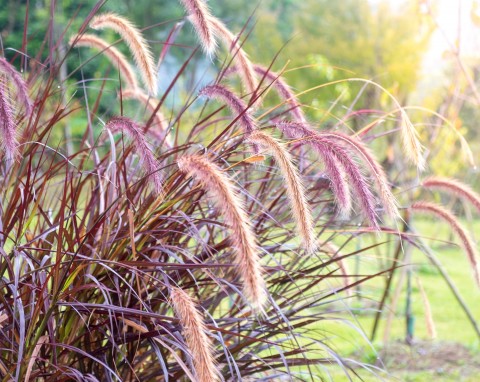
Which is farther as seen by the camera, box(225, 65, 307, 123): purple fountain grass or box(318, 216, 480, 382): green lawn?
box(318, 216, 480, 382): green lawn


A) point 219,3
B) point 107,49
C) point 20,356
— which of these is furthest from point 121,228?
point 219,3

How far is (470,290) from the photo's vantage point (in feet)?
32.4

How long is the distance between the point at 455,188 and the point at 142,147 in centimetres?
127

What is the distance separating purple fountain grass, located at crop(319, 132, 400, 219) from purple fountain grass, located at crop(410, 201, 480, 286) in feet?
1.25

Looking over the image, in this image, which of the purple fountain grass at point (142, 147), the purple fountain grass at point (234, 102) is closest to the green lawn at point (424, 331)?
the purple fountain grass at point (234, 102)

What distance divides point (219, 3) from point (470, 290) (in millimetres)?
19153

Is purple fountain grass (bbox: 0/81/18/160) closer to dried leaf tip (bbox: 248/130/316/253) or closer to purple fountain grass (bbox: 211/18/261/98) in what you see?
dried leaf tip (bbox: 248/130/316/253)

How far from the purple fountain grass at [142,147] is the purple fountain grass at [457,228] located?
1.06m

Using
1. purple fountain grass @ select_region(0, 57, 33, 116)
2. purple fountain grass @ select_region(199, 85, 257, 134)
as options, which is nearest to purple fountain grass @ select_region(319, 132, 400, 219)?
purple fountain grass @ select_region(199, 85, 257, 134)

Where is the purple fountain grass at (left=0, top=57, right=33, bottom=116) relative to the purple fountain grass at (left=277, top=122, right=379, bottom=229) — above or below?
above

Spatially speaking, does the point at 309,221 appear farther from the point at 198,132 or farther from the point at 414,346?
the point at 414,346

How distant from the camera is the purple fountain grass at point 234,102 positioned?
234 centimetres

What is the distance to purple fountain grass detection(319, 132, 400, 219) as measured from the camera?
7.16 ft

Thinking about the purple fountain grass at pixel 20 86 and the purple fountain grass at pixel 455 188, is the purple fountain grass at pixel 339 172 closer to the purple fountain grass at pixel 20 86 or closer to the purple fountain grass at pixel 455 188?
the purple fountain grass at pixel 455 188
